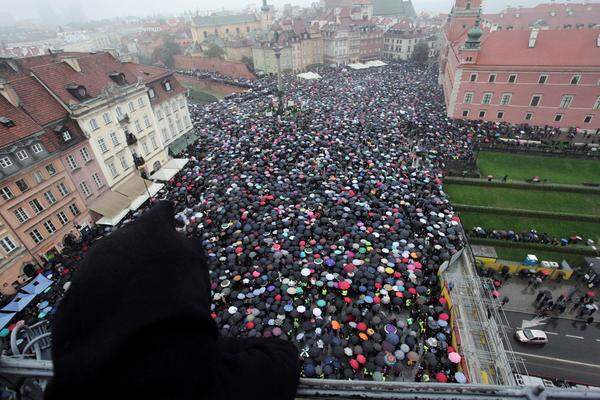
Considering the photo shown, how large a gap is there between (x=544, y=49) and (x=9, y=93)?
55.9 metres

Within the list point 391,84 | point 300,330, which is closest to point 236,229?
point 300,330

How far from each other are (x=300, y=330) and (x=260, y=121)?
105 ft

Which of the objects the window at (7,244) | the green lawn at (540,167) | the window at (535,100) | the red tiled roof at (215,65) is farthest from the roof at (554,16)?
the window at (7,244)

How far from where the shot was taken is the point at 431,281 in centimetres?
1923

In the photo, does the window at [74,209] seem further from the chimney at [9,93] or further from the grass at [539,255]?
the grass at [539,255]

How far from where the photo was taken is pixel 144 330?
1630 mm

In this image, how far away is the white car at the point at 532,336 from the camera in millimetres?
18719

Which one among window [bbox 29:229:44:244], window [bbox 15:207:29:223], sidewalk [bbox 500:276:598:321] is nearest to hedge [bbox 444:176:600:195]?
sidewalk [bbox 500:276:598:321]

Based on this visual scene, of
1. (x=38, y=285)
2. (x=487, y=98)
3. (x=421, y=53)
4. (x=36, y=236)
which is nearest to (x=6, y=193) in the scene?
(x=36, y=236)

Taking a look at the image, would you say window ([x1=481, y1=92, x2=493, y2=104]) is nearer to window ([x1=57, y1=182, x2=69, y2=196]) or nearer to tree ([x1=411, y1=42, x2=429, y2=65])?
tree ([x1=411, y1=42, x2=429, y2=65])

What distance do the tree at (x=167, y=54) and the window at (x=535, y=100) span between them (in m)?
85.3

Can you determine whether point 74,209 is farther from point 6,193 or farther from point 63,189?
point 6,193

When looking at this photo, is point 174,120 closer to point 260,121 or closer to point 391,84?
point 260,121

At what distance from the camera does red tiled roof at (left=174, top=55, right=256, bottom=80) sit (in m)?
69.1
